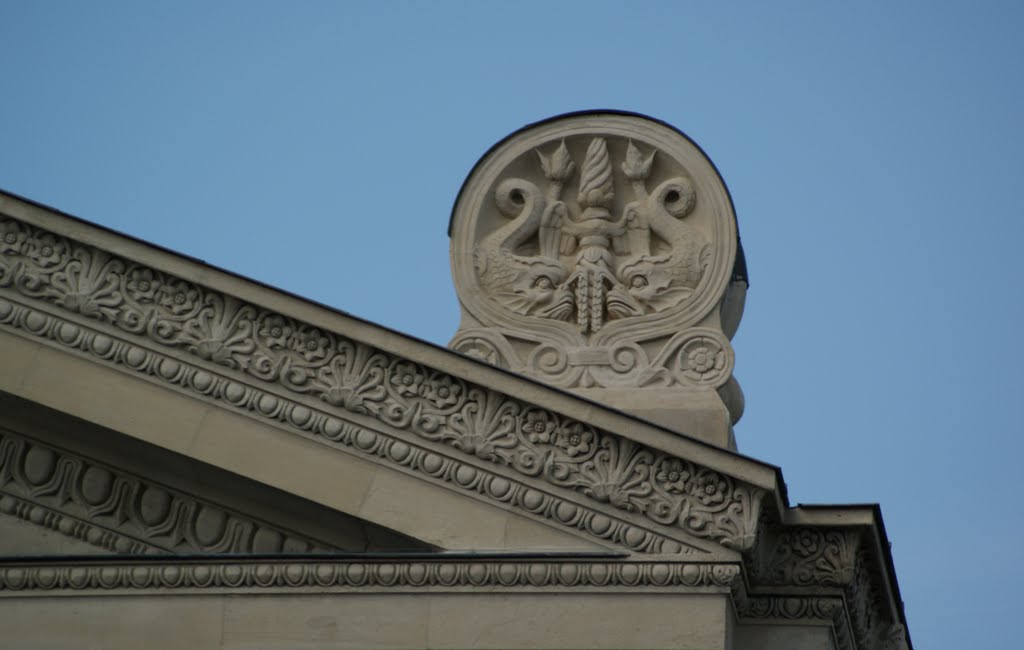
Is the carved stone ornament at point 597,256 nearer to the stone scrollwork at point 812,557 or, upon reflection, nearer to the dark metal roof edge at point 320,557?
the stone scrollwork at point 812,557

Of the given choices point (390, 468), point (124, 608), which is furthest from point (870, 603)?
point (124, 608)

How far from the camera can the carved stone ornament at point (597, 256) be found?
14461mm

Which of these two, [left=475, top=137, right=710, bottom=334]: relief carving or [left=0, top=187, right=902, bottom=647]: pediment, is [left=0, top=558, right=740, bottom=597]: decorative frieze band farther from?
[left=475, top=137, right=710, bottom=334]: relief carving

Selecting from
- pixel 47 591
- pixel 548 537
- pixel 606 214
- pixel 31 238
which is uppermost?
pixel 606 214

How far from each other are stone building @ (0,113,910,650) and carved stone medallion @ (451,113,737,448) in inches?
0.8

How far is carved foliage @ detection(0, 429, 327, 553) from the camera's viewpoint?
13945 millimetres

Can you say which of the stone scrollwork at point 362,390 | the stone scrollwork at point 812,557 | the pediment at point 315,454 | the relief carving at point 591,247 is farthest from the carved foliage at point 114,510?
the stone scrollwork at point 812,557

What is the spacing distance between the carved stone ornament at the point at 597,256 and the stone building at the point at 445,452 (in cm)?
2

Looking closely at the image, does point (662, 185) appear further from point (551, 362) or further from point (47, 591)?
point (47, 591)

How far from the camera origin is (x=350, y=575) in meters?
13.3

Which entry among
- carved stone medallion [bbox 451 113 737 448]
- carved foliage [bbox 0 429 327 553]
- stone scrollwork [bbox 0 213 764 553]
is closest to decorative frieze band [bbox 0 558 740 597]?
stone scrollwork [bbox 0 213 764 553]

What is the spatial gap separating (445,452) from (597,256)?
1985 mm

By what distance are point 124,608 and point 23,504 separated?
1265 millimetres

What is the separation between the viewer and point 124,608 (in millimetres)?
13453
